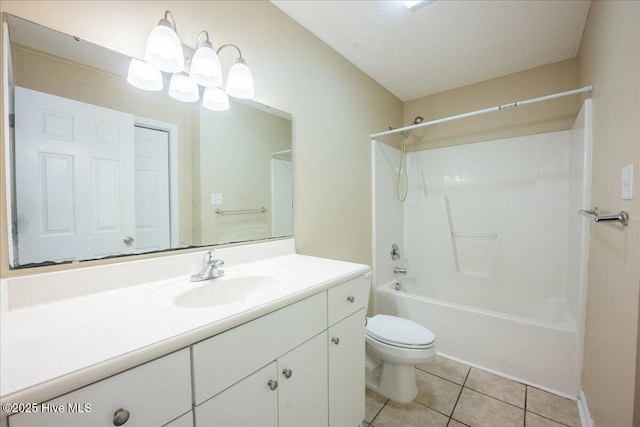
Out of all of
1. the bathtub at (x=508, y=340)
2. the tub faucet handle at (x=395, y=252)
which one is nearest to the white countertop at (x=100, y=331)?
the bathtub at (x=508, y=340)

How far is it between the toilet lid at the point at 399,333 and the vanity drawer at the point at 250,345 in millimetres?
769

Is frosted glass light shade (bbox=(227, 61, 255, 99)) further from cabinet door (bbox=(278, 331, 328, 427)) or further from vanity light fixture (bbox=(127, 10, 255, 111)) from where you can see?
cabinet door (bbox=(278, 331, 328, 427))

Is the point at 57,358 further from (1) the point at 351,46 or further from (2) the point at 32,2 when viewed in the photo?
(1) the point at 351,46

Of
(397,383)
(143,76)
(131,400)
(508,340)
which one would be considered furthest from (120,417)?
(508,340)

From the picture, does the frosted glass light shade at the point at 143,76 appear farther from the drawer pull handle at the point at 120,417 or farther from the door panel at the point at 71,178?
the drawer pull handle at the point at 120,417

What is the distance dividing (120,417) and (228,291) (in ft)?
1.91

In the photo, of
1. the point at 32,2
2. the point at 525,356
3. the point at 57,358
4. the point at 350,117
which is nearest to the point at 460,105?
the point at 350,117

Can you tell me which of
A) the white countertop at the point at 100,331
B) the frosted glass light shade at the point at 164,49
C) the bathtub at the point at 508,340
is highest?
the frosted glass light shade at the point at 164,49

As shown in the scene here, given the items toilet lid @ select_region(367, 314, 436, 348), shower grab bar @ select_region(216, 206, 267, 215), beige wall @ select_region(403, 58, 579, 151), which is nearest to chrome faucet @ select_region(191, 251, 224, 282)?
shower grab bar @ select_region(216, 206, 267, 215)

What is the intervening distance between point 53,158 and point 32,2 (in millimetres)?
476

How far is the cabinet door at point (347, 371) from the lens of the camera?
1062mm

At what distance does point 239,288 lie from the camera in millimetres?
1108

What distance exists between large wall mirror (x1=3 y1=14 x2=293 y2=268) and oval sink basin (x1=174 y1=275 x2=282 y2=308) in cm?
23

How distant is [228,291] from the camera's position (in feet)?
3.51
